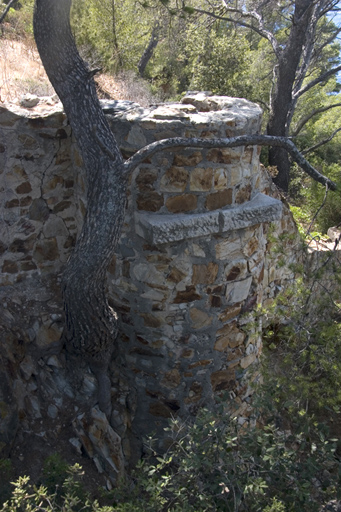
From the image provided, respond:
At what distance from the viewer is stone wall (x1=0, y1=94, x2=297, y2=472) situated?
287cm

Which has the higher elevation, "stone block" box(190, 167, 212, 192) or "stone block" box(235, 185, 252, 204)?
"stone block" box(190, 167, 212, 192)

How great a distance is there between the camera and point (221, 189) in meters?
2.98

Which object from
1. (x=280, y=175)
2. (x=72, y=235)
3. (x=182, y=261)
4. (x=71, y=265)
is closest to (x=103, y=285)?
(x=71, y=265)

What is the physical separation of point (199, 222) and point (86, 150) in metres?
0.82

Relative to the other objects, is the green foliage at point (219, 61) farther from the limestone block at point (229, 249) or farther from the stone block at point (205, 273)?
the stone block at point (205, 273)

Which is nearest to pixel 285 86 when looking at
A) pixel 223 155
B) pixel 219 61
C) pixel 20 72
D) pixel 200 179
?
pixel 219 61

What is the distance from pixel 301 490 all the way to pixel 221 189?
1.76 m

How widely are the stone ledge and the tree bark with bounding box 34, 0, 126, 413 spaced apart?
0.20m

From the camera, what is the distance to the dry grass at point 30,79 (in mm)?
5734

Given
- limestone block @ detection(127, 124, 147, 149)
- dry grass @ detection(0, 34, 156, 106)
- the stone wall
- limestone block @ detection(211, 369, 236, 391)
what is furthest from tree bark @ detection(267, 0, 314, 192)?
limestone block @ detection(127, 124, 147, 149)

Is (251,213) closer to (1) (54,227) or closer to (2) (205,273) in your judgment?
(2) (205,273)

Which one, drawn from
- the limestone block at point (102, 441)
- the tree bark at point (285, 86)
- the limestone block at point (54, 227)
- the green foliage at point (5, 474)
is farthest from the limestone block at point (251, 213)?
the tree bark at point (285, 86)

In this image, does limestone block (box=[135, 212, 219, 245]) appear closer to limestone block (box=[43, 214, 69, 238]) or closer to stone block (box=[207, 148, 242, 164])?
stone block (box=[207, 148, 242, 164])

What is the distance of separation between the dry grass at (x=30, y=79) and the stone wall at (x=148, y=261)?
218 cm
